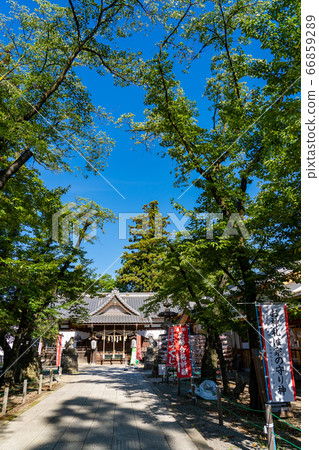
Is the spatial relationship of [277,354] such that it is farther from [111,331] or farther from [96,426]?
[111,331]

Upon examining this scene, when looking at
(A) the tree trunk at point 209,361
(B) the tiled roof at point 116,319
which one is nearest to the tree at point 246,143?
(A) the tree trunk at point 209,361

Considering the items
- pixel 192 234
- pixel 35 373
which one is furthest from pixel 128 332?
pixel 192 234

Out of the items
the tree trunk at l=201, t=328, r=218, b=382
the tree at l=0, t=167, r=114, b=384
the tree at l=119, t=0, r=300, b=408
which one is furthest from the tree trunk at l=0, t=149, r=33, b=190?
the tree trunk at l=201, t=328, r=218, b=382

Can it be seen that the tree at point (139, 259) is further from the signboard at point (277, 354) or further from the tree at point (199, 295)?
the signboard at point (277, 354)

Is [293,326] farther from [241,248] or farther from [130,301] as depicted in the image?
[130,301]

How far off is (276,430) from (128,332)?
24.7 m

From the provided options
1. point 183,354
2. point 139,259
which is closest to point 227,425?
point 183,354

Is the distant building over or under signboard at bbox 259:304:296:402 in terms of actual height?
under

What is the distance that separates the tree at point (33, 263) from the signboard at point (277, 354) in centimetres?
727

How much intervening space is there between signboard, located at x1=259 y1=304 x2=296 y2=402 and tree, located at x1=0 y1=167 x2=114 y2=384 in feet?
23.9

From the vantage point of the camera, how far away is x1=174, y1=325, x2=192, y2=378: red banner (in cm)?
1187

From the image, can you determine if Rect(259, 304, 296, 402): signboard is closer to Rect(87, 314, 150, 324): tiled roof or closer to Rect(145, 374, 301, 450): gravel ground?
Rect(145, 374, 301, 450): gravel ground

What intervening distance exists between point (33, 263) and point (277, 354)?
888 centimetres

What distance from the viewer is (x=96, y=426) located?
7223mm
